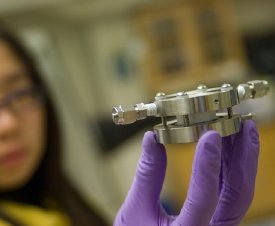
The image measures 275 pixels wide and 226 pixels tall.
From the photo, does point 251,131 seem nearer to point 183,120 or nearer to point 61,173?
point 183,120

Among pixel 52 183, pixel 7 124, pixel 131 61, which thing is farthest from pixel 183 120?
pixel 131 61

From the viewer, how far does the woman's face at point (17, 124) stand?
2.94 ft

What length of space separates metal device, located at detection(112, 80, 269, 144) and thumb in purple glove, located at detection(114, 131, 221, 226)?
0.02m

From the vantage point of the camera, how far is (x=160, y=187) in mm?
519

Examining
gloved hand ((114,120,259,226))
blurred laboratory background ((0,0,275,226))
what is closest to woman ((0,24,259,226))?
gloved hand ((114,120,259,226))

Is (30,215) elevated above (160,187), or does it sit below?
below

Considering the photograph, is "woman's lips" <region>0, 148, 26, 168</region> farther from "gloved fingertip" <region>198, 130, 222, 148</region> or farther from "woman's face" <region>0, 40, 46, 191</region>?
"gloved fingertip" <region>198, 130, 222, 148</region>

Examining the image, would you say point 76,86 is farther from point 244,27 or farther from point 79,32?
point 244,27

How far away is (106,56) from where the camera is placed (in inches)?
129

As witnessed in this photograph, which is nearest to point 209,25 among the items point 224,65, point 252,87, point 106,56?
point 224,65

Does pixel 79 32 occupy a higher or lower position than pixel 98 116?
higher

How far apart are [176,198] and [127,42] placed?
50.2 inches

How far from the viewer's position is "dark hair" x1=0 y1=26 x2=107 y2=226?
1.04m

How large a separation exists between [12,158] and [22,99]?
0.45 feet
